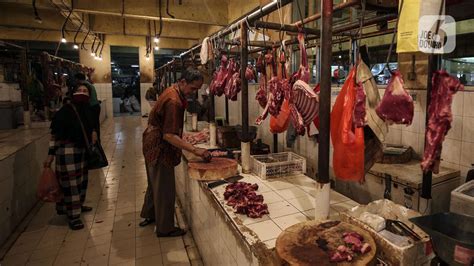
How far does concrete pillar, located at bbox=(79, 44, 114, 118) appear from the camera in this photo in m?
13.7

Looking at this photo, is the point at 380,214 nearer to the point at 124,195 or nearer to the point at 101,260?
the point at 101,260

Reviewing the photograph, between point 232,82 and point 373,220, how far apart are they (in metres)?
2.44

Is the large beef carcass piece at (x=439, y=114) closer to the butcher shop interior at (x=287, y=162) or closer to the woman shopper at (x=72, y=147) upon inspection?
the butcher shop interior at (x=287, y=162)

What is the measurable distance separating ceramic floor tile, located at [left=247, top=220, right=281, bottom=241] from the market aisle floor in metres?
1.50

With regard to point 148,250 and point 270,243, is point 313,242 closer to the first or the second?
point 270,243

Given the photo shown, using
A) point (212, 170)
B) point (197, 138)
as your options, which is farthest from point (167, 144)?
point (197, 138)

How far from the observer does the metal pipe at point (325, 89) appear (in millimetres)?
1729

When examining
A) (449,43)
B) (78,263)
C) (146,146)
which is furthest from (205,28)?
(449,43)

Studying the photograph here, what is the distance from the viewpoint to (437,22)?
135 cm

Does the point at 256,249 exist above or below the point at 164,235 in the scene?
above

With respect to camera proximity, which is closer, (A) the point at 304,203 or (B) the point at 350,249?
(B) the point at 350,249

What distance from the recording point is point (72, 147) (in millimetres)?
3791

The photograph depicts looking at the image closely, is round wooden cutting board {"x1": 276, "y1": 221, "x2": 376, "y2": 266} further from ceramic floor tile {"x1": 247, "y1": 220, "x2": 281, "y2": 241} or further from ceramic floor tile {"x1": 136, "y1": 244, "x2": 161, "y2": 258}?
ceramic floor tile {"x1": 136, "y1": 244, "x2": 161, "y2": 258}

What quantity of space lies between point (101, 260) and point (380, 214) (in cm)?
278
